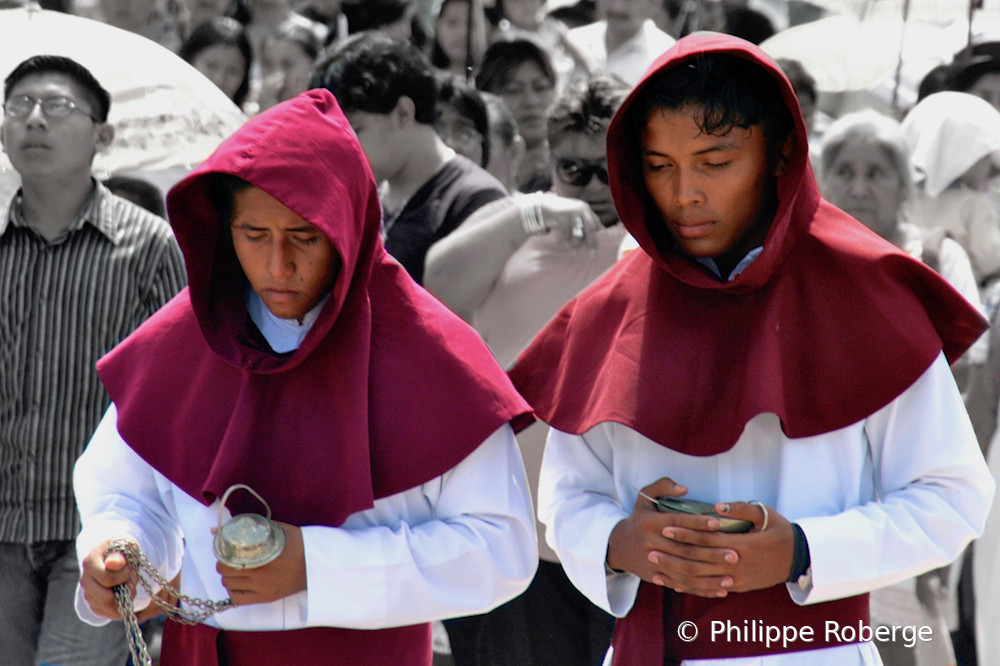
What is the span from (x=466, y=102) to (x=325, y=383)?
3.19 metres

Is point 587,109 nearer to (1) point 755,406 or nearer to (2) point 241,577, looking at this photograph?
(1) point 755,406

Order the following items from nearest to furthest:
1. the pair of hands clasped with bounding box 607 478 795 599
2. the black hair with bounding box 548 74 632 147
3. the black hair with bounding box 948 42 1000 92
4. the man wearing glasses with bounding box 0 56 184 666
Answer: the pair of hands clasped with bounding box 607 478 795 599 → the black hair with bounding box 548 74 632 147 → the man wearing glasses with bounding box 0 56 184 666 → the black hair with bounding box 948 42 1000 92

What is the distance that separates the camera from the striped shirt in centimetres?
450

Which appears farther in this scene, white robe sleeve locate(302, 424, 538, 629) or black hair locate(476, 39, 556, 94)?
black hair locate(476, 39, 556, 94)

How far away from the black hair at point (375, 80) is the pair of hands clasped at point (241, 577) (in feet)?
8.06

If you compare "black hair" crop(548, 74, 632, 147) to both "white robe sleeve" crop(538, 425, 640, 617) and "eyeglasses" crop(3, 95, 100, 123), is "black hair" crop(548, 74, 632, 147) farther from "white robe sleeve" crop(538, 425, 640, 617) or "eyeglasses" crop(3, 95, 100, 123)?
"eyeglasses" crop(3, 95, 100, 123)

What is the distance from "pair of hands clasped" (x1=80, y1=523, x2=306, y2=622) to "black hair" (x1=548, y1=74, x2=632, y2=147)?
196cm

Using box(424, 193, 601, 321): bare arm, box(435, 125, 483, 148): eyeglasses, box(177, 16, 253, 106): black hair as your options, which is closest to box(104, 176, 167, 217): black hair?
box(435, 125, 483, 148): eyeglasses

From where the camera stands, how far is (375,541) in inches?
108

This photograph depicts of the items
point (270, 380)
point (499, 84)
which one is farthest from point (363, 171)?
point (499, 84)

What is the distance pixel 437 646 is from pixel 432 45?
3.87m

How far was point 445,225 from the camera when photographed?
4754mm

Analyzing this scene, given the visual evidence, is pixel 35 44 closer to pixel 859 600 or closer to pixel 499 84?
pixel 499 84

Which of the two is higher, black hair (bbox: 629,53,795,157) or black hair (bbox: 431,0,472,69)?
black hair (bbox: 629,53,795,157)
